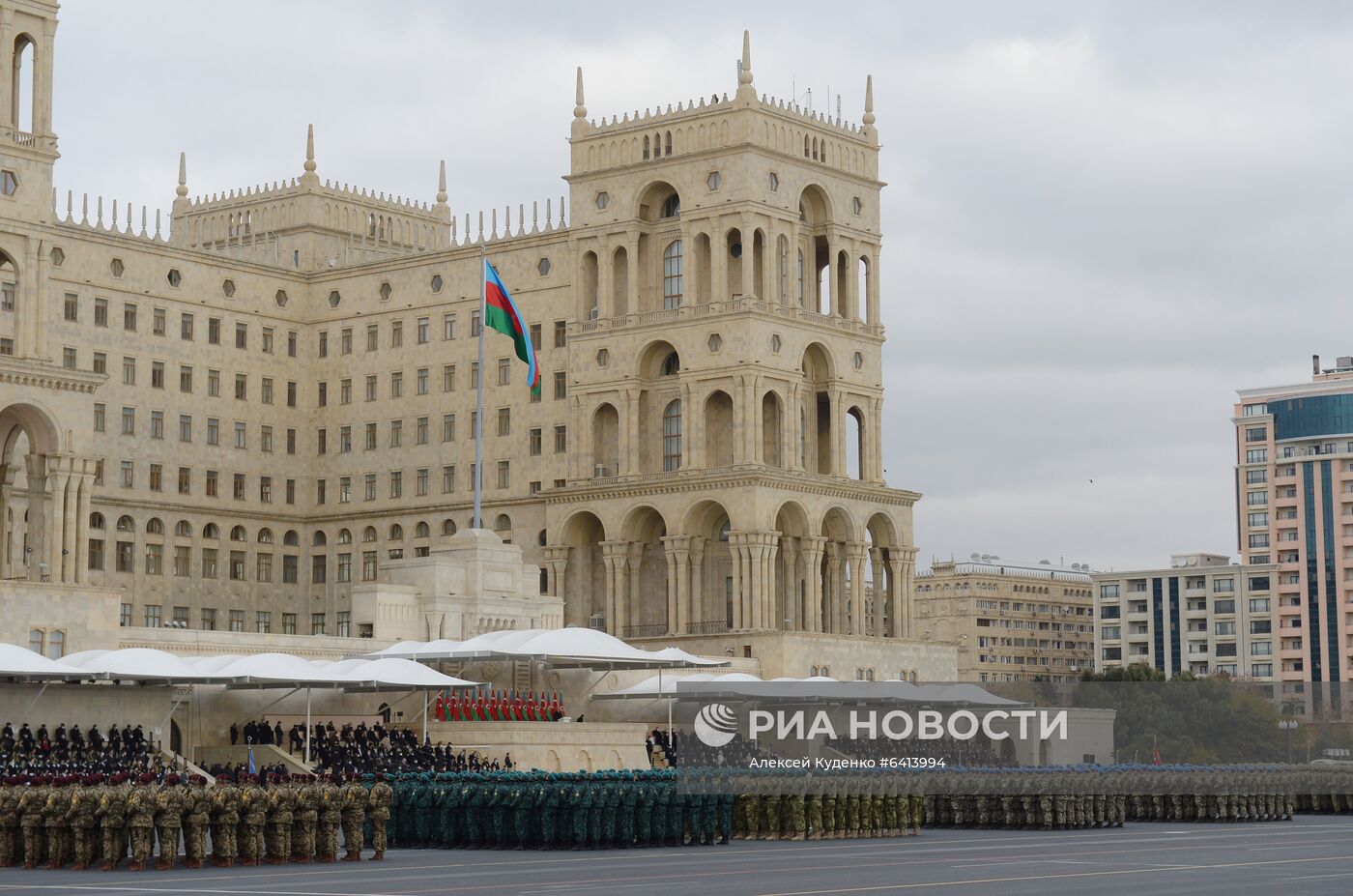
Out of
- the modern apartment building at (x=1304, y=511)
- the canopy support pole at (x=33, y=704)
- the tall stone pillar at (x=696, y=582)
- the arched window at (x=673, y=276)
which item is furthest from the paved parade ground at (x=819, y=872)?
the modern apartment building at (x=1304, y=511)

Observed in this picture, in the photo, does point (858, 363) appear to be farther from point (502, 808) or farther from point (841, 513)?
point (502, 808)

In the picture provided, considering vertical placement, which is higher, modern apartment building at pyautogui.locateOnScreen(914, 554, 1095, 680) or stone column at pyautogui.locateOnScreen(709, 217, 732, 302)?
stone column at pyautogui.locateOnScreen(709, 217, 732, 302)

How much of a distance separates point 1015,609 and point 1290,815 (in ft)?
466

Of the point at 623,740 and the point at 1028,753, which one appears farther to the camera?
the point at 623,740

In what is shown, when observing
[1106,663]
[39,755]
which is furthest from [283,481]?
[1106,663]

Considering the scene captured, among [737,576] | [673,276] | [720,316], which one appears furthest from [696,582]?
[673,276]

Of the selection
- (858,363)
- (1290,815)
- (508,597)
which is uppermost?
(858,363)

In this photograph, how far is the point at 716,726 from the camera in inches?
1994

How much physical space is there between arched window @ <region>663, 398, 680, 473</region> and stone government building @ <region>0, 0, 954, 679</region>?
0.33 ft

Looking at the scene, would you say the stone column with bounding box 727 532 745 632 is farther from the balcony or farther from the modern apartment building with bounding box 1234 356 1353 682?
the modern apartment building with bounding box 1234 356 1353 682

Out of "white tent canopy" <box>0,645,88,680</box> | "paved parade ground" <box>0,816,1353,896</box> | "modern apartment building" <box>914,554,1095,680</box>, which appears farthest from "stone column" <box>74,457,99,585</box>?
"modern apartment building" <box>914,554,1095,680</box>

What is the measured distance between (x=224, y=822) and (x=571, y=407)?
164ft

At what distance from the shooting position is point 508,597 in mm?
74938

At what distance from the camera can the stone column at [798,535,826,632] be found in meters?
83.4
